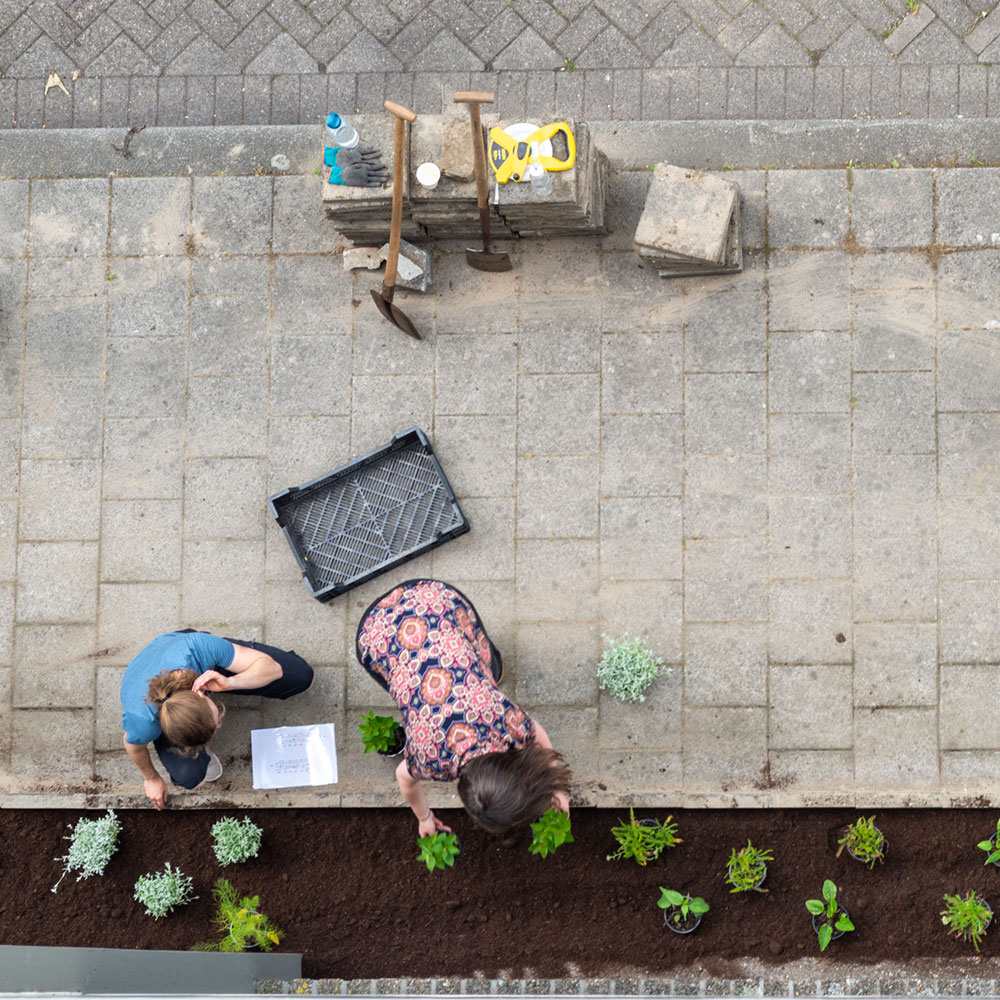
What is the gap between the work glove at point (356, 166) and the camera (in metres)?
5.52

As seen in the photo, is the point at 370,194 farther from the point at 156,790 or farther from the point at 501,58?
the point at 156,790

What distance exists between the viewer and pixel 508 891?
575cm

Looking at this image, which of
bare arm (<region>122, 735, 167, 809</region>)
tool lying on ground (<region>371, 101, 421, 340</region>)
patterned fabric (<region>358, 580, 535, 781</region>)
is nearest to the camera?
patterned fabric (<region>358, 580, 535, 781</region>)

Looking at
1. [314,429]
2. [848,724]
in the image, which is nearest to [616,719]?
[848,724]

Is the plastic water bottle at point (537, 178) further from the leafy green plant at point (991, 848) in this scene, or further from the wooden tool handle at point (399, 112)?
the leafy green plant at point (991, 848)

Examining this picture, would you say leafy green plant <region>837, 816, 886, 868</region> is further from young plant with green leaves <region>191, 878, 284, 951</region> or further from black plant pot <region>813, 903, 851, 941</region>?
young plant with green leaves <region>191, 878, 284, 951</region>

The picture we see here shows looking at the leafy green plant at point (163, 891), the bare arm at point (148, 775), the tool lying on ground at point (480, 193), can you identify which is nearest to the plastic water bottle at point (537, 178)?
the tool lying on ground at point (480, 193)

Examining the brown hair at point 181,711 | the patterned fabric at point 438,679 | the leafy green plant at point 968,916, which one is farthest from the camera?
the leafy green plant at point 968,916

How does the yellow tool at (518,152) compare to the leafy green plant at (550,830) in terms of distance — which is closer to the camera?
the leafy green plant at (550,830)

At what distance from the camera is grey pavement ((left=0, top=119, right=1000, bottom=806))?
18.9ft

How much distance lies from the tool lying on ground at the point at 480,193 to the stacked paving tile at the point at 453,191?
9 cm

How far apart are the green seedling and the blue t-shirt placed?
365cm

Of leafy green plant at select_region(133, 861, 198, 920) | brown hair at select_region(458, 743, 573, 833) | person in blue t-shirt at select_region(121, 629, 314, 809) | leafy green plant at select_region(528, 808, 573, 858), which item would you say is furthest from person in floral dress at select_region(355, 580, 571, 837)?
leafy green plant at select_region(133, 861, 198, 920)

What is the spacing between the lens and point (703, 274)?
5.93m
